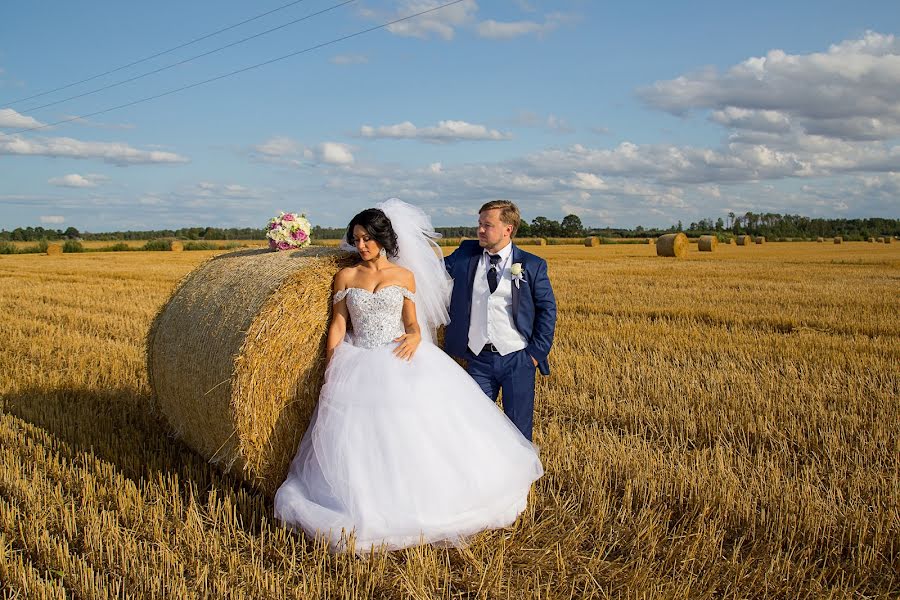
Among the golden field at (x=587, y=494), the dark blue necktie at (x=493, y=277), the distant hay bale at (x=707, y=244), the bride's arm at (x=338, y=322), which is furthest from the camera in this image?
the distant hay bale at (x=707, y=244)

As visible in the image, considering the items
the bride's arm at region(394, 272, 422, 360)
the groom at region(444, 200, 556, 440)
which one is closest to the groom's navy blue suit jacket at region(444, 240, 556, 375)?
the groom at region(444, 200, 556, 440)

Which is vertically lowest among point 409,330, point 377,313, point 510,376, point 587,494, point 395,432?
point 587,494

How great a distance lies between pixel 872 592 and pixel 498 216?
9.24ft

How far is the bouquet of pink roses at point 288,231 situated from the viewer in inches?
205

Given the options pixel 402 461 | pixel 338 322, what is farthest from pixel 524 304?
pixel 402 461

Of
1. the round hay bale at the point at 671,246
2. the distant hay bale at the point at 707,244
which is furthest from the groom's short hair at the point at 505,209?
the distant hay bale at the point at 707,244

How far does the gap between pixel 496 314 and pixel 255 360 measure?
1.53 m

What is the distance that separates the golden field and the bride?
0.53ft

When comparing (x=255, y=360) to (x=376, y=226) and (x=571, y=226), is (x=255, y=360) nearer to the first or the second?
(x=376, y=226)

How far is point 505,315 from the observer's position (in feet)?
15.6

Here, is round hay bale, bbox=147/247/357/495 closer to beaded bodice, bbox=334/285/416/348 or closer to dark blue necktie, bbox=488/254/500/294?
beaded bodice, bbox=334/285/416/348

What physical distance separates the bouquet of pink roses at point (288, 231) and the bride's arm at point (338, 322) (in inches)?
27.9

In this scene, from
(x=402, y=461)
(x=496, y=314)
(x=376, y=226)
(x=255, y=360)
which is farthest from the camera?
(x=496, y=314)

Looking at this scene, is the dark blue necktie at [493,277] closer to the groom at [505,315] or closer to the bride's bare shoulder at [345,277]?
the groom at [505,315]
